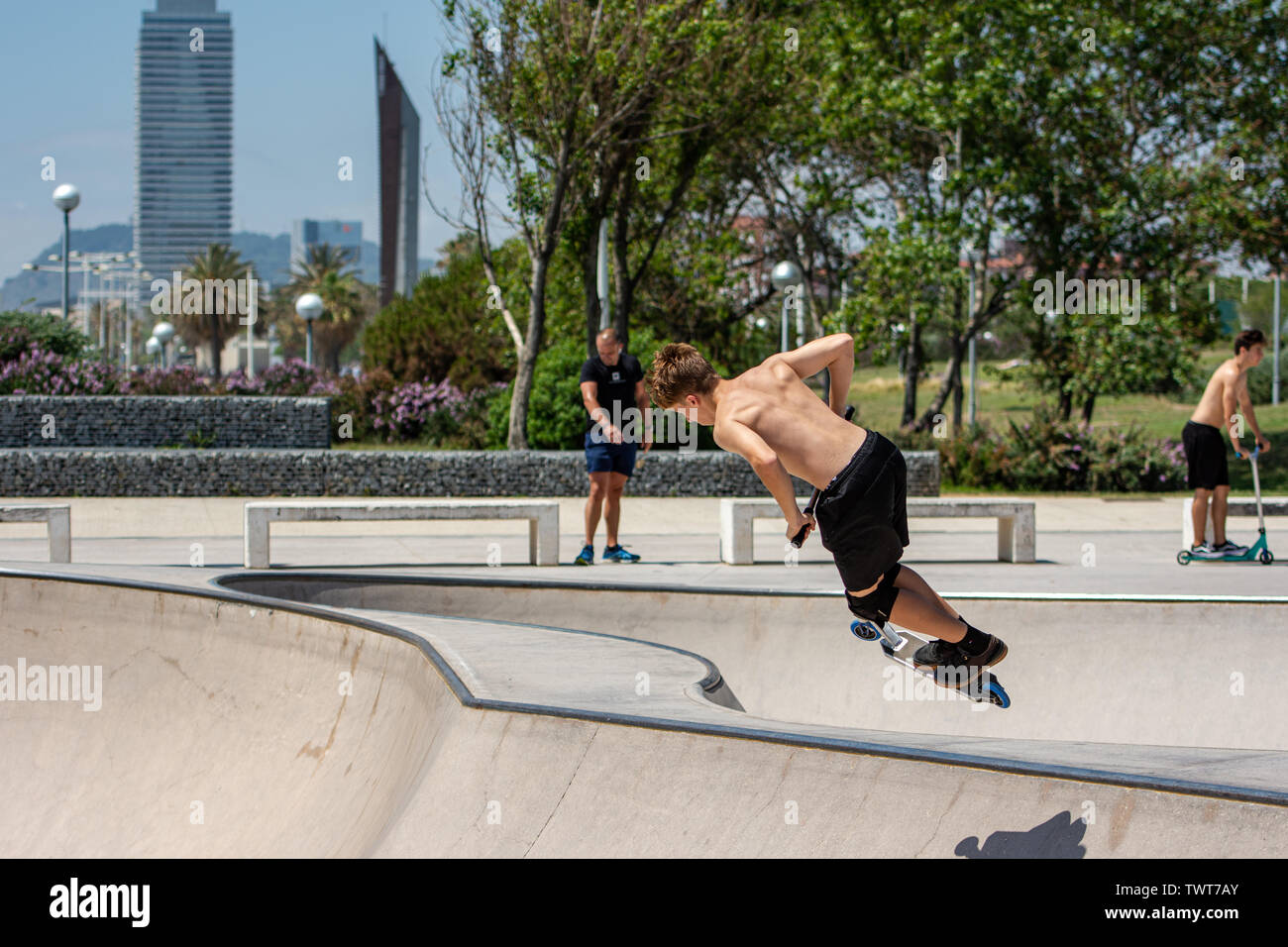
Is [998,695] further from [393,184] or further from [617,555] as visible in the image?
[393,184]

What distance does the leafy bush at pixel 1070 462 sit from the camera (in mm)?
18594

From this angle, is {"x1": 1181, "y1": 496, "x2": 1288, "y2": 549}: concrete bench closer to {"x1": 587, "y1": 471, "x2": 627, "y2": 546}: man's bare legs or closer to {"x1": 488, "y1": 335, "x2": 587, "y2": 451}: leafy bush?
{"x1": 587, "y1": 471, "x2": 627, "y2": 546}: man's bare legs

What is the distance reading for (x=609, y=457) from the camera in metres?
9.98

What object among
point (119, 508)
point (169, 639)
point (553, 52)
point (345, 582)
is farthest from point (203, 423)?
point (169, 639)

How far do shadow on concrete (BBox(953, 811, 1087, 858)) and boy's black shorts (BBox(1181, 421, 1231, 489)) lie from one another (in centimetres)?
724

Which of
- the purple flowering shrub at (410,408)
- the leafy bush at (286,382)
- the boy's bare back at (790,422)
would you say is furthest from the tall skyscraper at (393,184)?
the boy's bare back at (790,422)

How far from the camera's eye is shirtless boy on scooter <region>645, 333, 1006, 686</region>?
15.4 ft

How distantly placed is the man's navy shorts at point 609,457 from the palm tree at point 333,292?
242ft

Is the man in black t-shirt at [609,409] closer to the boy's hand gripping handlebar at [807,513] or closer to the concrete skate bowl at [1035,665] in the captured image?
the concrete skate bowl at [1035,665]

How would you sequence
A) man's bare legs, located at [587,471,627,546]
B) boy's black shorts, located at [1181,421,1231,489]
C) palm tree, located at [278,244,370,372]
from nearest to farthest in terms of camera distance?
boy's black shorts, located at [1181,421,1231,489]
man's bare legs, located at [587,471,627,546]
palm tree, located at [278,244,370,372]

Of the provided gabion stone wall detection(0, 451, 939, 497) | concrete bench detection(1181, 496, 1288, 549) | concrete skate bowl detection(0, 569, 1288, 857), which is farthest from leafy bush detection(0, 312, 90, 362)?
concrete bench detection(1181, 496, 1288, 549)

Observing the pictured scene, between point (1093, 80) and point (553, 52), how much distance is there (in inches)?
388

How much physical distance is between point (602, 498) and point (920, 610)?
570 centimetres
